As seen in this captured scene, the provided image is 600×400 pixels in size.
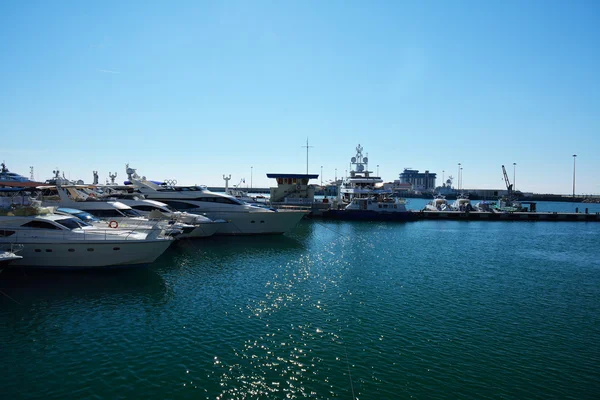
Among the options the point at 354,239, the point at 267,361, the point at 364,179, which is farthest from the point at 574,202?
the point at 267,361

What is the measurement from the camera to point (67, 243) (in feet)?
69.8

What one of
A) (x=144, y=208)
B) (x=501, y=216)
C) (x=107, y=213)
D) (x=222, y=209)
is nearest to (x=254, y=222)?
(x=222, y=209)

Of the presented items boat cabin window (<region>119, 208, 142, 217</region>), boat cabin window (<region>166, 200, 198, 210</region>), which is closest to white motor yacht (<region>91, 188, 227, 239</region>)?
boat cabin window (<region>119, 208, 142, 217</region>)

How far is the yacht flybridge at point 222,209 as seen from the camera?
39.2 m

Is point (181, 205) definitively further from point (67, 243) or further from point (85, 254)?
point (67, 243)

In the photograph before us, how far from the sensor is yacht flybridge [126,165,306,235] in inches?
1544

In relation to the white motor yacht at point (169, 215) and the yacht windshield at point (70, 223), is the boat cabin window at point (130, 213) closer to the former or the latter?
the white motor yacht at point (169, 215)

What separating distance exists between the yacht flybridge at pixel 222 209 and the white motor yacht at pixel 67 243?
16356mm

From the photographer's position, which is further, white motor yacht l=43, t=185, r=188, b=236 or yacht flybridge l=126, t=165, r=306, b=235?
yacht flybridge l=126, t=165, r=306, b=235

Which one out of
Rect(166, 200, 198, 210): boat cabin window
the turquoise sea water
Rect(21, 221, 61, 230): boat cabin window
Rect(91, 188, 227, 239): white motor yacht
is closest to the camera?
the turquoise sea water

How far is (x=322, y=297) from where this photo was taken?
64.7ft

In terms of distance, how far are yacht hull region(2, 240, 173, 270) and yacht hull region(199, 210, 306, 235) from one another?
16085 millimetres

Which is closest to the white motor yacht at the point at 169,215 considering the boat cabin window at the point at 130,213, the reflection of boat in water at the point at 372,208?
the boat cabin window at the point at 130,213

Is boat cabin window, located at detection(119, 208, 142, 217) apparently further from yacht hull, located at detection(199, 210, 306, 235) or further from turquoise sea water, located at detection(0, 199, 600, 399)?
yacht hull, located at detection(199, 210, 306, 235)
